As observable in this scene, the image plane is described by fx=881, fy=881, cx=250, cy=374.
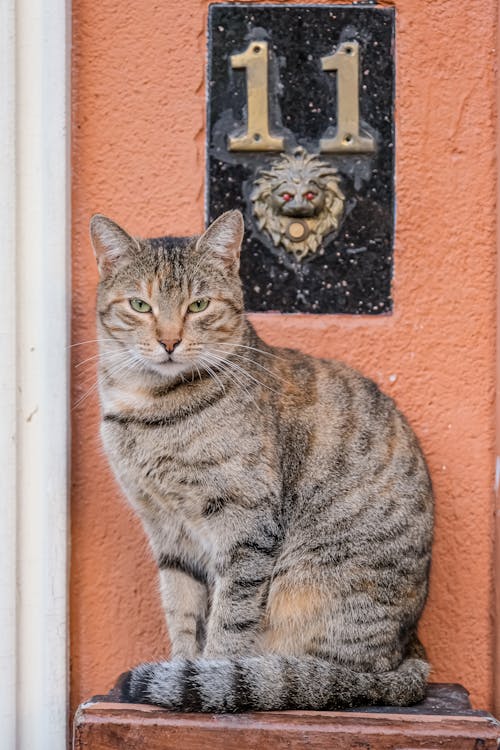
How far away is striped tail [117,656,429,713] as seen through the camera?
1.94 metres

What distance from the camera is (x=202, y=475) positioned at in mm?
2119

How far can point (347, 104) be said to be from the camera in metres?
2.54

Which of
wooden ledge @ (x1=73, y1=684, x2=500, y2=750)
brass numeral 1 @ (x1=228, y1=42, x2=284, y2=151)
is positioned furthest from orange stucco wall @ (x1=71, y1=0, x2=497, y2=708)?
wooden ledge @ (x1=73, y1=684, x2=500, y2=750)

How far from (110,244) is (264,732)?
1212mm

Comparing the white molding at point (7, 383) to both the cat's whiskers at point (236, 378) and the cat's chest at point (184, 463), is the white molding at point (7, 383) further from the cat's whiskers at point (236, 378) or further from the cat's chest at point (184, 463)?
the cat's whiskers at point (236, 378)

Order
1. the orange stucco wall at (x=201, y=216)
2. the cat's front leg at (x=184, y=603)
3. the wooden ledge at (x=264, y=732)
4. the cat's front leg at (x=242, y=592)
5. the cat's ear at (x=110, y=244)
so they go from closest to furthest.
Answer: the wooden ledge at (x=264, y=732), the cat's front leg at (x=242, y=592), the cat's ear at (x=110, y=244), the cat's front leg at (x=184, y=603), the orange stucco wall at (x=201, y=216)

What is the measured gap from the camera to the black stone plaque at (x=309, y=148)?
2.54 meters

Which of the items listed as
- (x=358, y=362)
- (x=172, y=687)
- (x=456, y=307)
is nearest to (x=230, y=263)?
(x=358, y=362)

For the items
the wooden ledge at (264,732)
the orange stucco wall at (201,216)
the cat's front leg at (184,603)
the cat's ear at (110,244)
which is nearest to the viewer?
the wooden ledge at (264,732)

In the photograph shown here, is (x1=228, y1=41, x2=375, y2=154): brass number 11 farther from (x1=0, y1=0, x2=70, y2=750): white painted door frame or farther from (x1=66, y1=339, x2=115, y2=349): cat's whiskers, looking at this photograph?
(x1=66, y1=339, x2=115, y2=349): cat's whiskers

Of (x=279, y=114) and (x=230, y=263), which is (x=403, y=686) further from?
(x=279, y=114)

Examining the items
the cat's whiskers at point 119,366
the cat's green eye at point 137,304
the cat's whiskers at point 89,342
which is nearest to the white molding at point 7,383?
the cat's whiskers at point 89,342

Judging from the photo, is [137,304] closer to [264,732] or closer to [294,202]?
[294,202]

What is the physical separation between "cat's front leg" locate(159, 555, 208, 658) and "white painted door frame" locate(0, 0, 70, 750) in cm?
32
